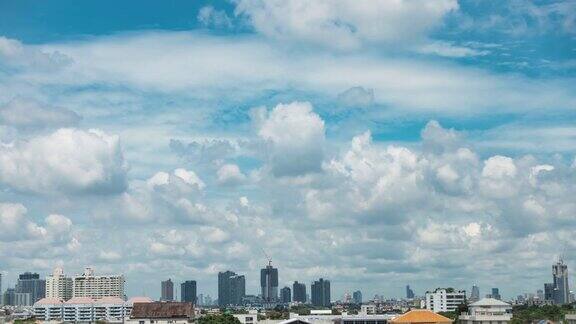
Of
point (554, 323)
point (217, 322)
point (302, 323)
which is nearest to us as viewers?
point (302, 323)

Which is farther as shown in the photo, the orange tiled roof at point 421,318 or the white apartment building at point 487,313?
the orange tiled roof at point 421,318

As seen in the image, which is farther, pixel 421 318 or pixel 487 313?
pixel 421 318

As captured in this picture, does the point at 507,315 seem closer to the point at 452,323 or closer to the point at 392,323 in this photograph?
the point at 452,323

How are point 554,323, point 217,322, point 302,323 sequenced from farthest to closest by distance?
point 217,322, point 554,323, point 302,323

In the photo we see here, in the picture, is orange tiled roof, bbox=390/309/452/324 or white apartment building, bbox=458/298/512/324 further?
orange tiled roof, bbox=390/309/452/324

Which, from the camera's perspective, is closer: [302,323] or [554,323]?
[302,323]

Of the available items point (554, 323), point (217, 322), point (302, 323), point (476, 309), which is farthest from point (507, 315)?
point (217, 322)

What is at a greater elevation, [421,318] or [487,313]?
[487,313]
